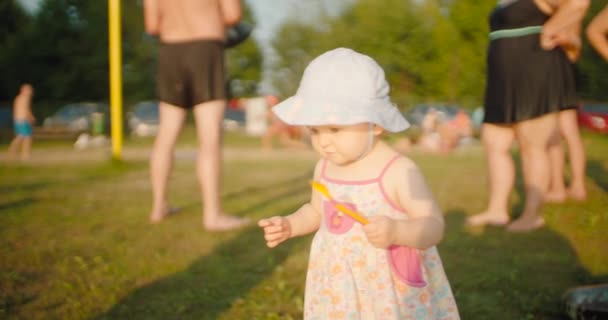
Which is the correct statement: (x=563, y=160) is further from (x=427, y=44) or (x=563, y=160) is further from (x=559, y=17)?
(x=427, y=44)

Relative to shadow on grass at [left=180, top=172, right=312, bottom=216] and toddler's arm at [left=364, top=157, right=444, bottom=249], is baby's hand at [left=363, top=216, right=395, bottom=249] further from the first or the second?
shadow on grass at [left=180, top=172, right=312, bottom=216]

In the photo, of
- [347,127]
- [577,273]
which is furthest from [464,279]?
[347,127]

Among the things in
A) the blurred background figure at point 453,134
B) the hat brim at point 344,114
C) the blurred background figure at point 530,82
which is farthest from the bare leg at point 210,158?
the blurred background figure at point 453,134

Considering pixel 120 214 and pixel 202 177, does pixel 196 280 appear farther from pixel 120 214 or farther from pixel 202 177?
pixel 120 214

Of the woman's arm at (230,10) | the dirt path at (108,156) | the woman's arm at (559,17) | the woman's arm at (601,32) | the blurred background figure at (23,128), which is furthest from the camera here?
the blurred background figure at (23,128)

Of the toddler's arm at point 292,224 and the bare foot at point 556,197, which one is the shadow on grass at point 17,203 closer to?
the toddler's arm at point 292,224

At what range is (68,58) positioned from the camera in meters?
30.8

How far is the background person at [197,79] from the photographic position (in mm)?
4055

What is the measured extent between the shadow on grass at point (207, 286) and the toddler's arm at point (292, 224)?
0.71 metres

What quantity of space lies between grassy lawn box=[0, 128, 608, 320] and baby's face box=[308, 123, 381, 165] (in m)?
0.90

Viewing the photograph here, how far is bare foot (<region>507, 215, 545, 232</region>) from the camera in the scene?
3.79 metres

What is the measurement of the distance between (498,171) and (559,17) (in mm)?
1237

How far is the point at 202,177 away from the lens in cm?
414

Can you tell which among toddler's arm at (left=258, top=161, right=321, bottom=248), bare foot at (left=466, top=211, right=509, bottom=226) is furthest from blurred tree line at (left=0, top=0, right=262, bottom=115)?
toddler's arm at (left=258, top=161, right=321, bottom=248)
